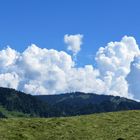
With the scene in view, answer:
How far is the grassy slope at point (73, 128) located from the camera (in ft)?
140

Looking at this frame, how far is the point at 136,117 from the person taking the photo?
53219mm

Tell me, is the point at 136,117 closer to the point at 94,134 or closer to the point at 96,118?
the point at 96,118

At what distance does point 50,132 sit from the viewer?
44.2m

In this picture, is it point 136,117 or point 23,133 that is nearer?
point 23,133

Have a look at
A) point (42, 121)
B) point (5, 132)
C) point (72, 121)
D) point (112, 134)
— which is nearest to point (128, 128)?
point (112, 134)

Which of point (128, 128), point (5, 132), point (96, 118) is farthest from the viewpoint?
point (96, 118)

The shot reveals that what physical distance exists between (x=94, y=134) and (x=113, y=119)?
8.40 metres

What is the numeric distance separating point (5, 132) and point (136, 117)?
18320 millimetres

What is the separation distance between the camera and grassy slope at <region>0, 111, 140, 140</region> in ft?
140

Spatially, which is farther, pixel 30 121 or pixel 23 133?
pixel 30 121

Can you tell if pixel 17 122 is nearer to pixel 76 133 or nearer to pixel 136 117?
pixel 76 133

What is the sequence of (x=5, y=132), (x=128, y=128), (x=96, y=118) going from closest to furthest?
(x=5, y=132), (x=128, y=128), (x=96, y=118)

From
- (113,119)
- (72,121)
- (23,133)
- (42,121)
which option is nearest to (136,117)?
(113,119)

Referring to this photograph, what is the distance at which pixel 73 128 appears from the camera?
4597cm
